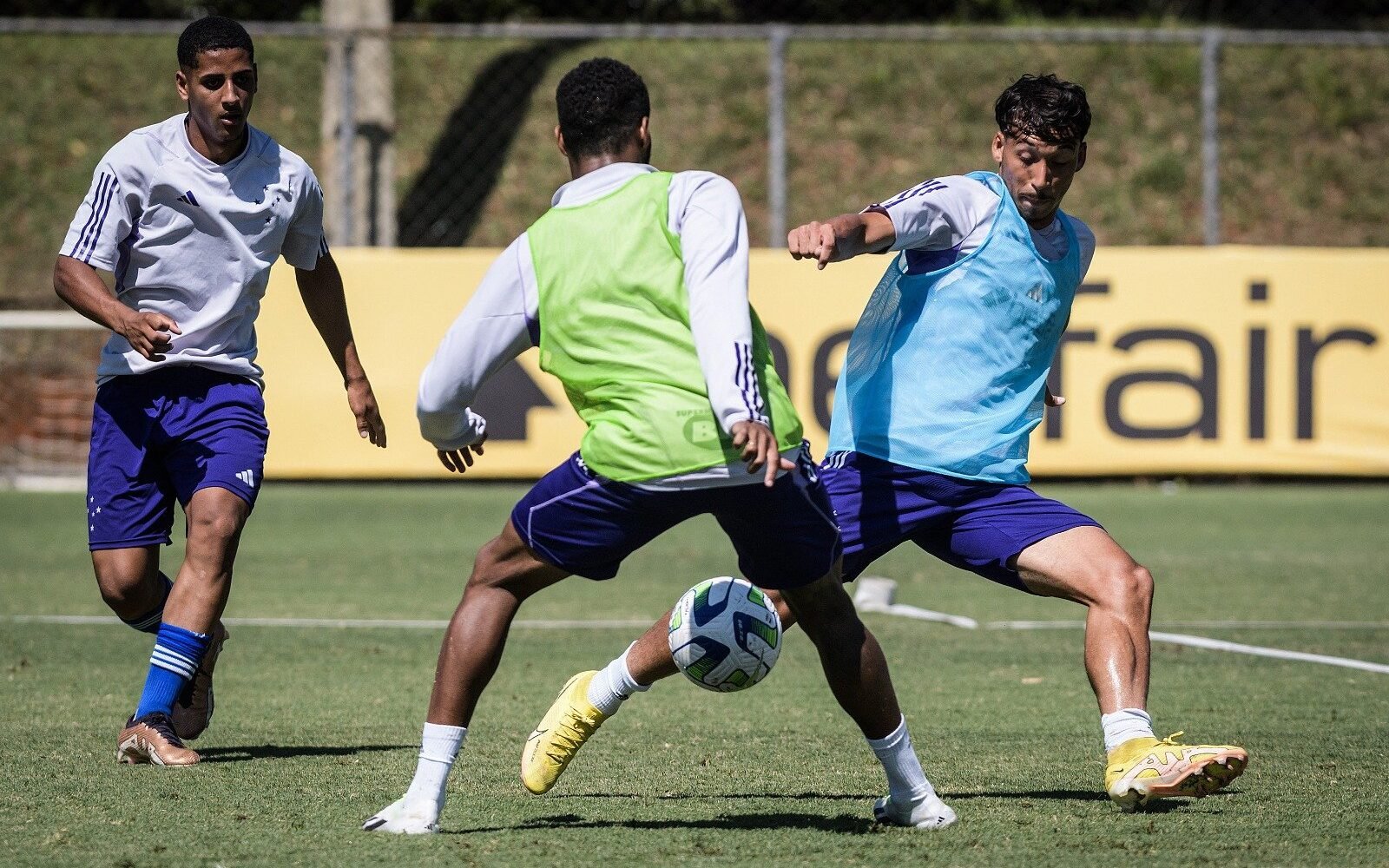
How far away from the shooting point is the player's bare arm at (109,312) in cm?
505

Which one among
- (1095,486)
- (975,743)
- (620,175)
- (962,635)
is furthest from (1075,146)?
(1095,486)

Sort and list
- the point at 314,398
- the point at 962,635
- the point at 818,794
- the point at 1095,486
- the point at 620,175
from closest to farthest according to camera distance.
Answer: the point at 620,175 → the point at 818,794 → the point at 962,635 → the point at 314,398 → the point at 1095,486

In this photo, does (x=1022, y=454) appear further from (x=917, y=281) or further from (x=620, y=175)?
(x=620, y=175)

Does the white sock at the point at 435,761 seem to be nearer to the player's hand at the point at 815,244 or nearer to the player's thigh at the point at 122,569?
the player's hand at the point at 815,244

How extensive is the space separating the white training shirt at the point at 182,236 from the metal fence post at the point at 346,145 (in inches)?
369

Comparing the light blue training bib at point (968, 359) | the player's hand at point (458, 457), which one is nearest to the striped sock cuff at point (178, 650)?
the player's hand at point (458, 457)

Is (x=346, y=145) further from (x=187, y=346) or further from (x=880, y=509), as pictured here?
(x=880, y=509)

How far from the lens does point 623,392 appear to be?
4.12 m

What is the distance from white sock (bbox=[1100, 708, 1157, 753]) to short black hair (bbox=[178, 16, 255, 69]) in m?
3.18

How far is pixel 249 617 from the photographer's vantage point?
8.63 m

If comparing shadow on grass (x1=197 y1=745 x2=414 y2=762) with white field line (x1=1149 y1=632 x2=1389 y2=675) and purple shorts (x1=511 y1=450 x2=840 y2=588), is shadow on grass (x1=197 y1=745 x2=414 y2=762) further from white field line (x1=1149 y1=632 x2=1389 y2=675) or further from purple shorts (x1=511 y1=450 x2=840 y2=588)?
white field line (x1=1149 y1=632 x2=1389 y2=675)

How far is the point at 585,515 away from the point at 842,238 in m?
0.95

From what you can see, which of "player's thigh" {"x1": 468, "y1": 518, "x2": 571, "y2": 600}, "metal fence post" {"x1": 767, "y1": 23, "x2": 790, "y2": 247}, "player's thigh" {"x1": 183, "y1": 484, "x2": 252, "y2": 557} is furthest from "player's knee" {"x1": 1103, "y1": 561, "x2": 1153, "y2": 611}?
"metal fence post" {"x1": 767, "y1": 23, "x2": 790, "y2": 247}

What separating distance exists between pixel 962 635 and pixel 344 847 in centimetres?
452
